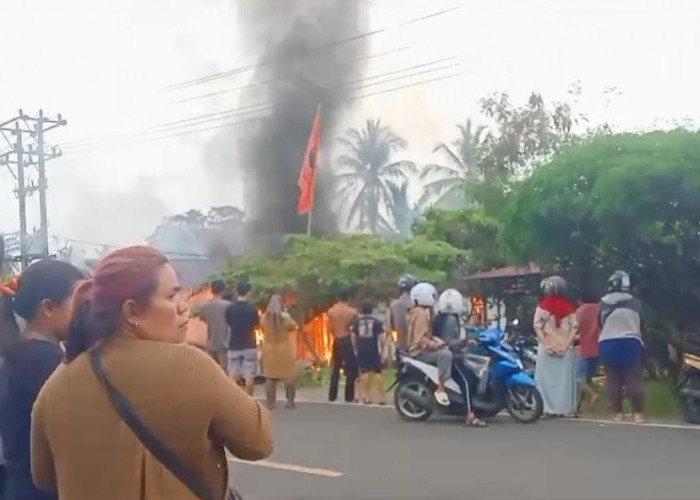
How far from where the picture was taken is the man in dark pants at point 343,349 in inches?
575

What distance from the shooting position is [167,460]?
8.02 feet

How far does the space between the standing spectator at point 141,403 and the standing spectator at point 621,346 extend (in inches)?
383

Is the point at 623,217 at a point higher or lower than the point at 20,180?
lower

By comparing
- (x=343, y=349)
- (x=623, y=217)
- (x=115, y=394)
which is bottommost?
(x=343, y=349)

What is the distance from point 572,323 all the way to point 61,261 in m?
9.72

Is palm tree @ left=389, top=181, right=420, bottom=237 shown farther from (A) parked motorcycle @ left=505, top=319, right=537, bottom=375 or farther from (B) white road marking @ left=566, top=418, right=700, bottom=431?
(B) white road marking @ left=566, top=418, right=700, bottom=431

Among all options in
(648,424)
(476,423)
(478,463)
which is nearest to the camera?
(478,463)

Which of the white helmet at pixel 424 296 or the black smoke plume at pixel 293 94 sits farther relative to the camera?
the black smoke plume at pixel 293 94

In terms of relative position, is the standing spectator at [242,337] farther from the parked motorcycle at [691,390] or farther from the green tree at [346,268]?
the green tree at [346,268]

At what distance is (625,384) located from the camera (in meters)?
11.9

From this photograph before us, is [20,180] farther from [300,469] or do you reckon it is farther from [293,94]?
[300,469]

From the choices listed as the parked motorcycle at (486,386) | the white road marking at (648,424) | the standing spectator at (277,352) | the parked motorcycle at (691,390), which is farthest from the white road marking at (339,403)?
the parked motorcycle at (691,390)

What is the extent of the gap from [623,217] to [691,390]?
2.56m

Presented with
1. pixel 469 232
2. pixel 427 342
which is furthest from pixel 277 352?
pixel 469 232
